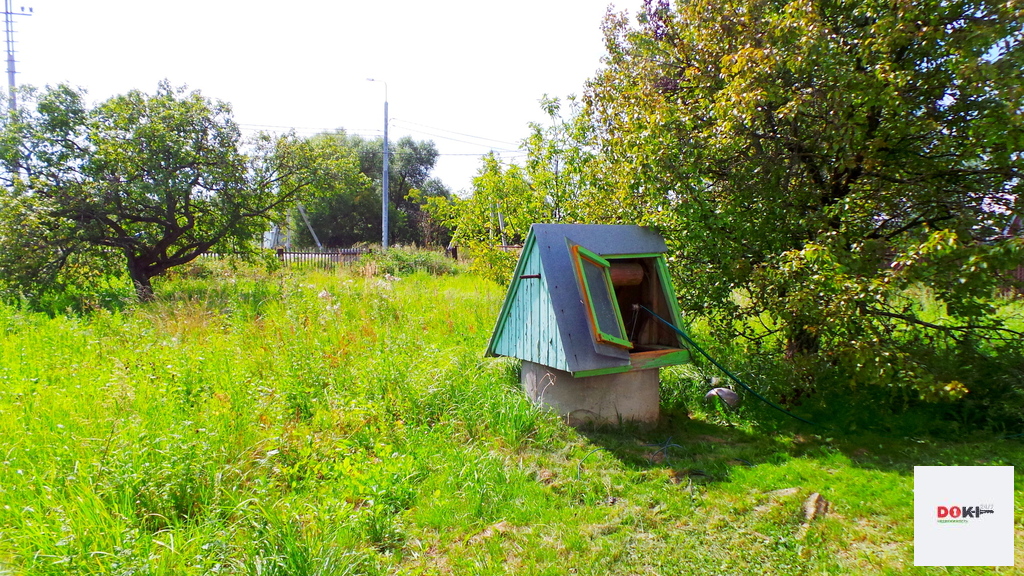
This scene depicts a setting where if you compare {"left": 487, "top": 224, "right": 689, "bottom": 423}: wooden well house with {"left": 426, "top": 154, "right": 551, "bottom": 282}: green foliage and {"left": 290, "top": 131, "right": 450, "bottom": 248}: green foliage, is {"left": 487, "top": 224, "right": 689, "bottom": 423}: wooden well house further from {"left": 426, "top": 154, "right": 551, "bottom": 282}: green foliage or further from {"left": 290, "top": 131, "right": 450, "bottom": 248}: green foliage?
{"left": 290, "top": 131, "right": 450, "bottom": 248}: green foliage

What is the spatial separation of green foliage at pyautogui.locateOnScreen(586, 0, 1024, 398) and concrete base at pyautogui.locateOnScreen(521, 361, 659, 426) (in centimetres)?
123

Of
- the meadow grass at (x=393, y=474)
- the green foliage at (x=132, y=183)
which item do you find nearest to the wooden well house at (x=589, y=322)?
the meadow grass at (x=393, y=474)

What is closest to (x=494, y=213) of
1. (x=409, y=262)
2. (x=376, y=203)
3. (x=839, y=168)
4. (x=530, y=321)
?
(x=530, y=321)

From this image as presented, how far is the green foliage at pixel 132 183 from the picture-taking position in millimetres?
9406

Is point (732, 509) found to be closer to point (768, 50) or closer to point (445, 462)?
point (445, 462)

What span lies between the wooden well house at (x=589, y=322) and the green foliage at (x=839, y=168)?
561 millimetres

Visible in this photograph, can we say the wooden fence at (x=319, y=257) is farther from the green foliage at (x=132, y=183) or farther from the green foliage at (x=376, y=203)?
the green foliage at (x=376, y=203)

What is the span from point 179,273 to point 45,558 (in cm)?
1132

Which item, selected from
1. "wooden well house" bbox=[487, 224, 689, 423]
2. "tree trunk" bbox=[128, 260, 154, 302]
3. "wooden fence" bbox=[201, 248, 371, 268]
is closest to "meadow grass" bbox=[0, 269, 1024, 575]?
"wooden well house" bbox=[487, 224, 689, 423]

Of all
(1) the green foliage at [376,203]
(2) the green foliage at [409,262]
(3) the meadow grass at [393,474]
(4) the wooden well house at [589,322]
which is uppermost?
(1) the green foliage at [376,203]

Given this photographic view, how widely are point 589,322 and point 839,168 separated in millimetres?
2752

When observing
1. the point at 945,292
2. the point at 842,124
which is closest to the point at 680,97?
the point at 842,124

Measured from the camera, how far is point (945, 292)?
4234mm

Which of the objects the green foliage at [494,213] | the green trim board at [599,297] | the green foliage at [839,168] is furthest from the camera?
the green foliage at [494,213]
